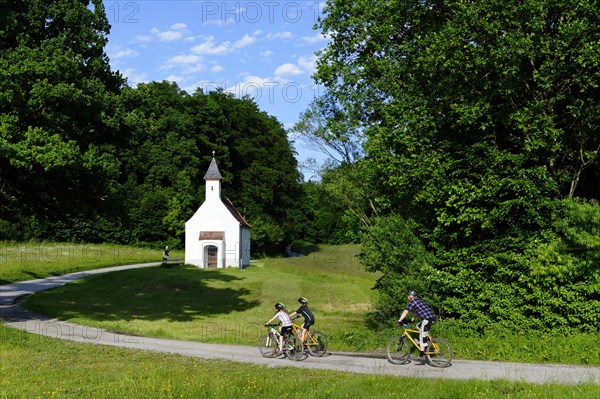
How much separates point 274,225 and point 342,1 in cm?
4956

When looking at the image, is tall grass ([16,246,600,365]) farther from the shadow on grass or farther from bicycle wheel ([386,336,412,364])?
bicycle wheel ([386,336,412,364])

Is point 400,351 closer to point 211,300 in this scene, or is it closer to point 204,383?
point 204,383

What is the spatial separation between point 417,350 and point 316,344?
283 centimetres

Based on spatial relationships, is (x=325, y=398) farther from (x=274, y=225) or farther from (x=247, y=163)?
(x=247, y=163)

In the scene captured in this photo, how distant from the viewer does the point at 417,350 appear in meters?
14.9

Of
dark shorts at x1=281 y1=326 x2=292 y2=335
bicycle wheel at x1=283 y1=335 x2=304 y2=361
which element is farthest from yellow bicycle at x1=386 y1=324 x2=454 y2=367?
dark shorts at x1=281 y1=326 x2=292 y2=335

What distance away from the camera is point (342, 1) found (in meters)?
22.9

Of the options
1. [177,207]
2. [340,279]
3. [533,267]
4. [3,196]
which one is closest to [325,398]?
[533,267]

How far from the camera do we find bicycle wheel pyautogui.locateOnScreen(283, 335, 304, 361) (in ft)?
49.6

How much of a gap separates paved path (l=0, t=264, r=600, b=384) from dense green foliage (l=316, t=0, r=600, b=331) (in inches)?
113

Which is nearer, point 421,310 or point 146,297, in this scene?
point 421,310

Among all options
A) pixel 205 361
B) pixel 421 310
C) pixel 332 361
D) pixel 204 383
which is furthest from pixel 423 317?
pixel 204 383

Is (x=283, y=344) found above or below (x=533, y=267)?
below

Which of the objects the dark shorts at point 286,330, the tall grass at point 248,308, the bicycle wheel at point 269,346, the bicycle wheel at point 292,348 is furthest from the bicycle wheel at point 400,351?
the bicycle wheel at point 269,346
